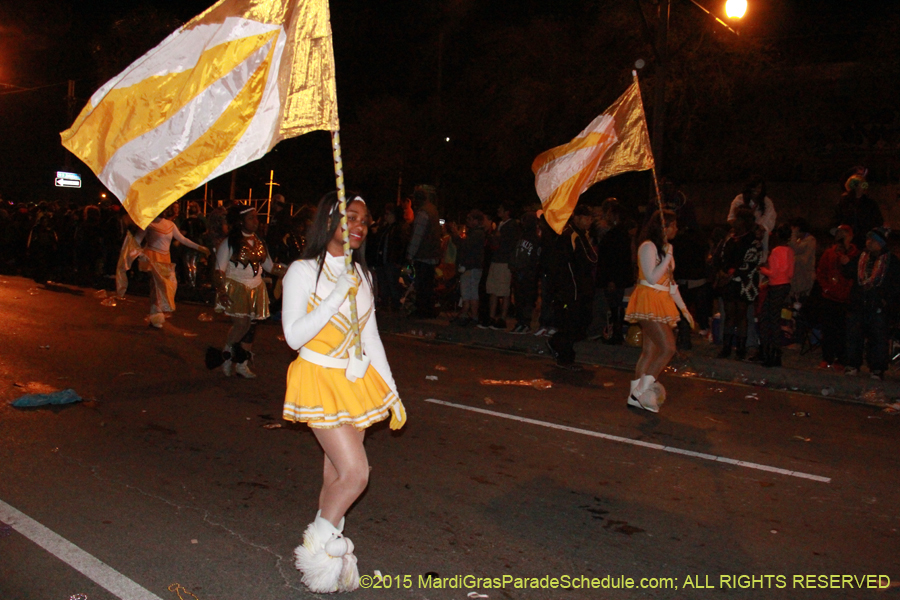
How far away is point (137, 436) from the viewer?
6605mm

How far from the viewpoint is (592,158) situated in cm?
804

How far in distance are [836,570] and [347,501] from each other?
2.75 meters

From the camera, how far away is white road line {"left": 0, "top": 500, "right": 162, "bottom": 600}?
3.98 m

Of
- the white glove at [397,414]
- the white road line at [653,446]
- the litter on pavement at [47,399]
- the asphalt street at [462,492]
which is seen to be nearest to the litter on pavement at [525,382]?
the asphalt street at [462,492]

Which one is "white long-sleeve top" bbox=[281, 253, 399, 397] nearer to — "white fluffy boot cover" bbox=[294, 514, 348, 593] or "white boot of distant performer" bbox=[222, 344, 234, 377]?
"white fluffy boot cover" bbox=[294, 514, 348, 593]

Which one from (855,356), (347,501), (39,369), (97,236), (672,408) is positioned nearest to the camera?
(347,501)

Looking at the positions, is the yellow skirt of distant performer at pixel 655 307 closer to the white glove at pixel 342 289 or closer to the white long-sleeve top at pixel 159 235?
the white glove at pixel 342 289

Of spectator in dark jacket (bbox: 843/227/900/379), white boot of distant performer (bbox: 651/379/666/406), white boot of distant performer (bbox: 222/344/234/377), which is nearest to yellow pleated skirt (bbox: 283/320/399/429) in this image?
white boot of distant performer (bbox: 651/379/666/406)

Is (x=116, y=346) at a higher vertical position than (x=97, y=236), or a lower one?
lower

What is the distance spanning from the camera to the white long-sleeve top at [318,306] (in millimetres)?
3840

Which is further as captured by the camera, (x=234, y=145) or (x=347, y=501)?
(x=234, y=145)

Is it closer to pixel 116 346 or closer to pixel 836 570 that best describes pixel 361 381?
Result: pixel 836 570

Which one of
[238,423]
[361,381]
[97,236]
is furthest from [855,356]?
[97,236]

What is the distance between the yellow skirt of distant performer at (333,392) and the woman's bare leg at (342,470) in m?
0.06
